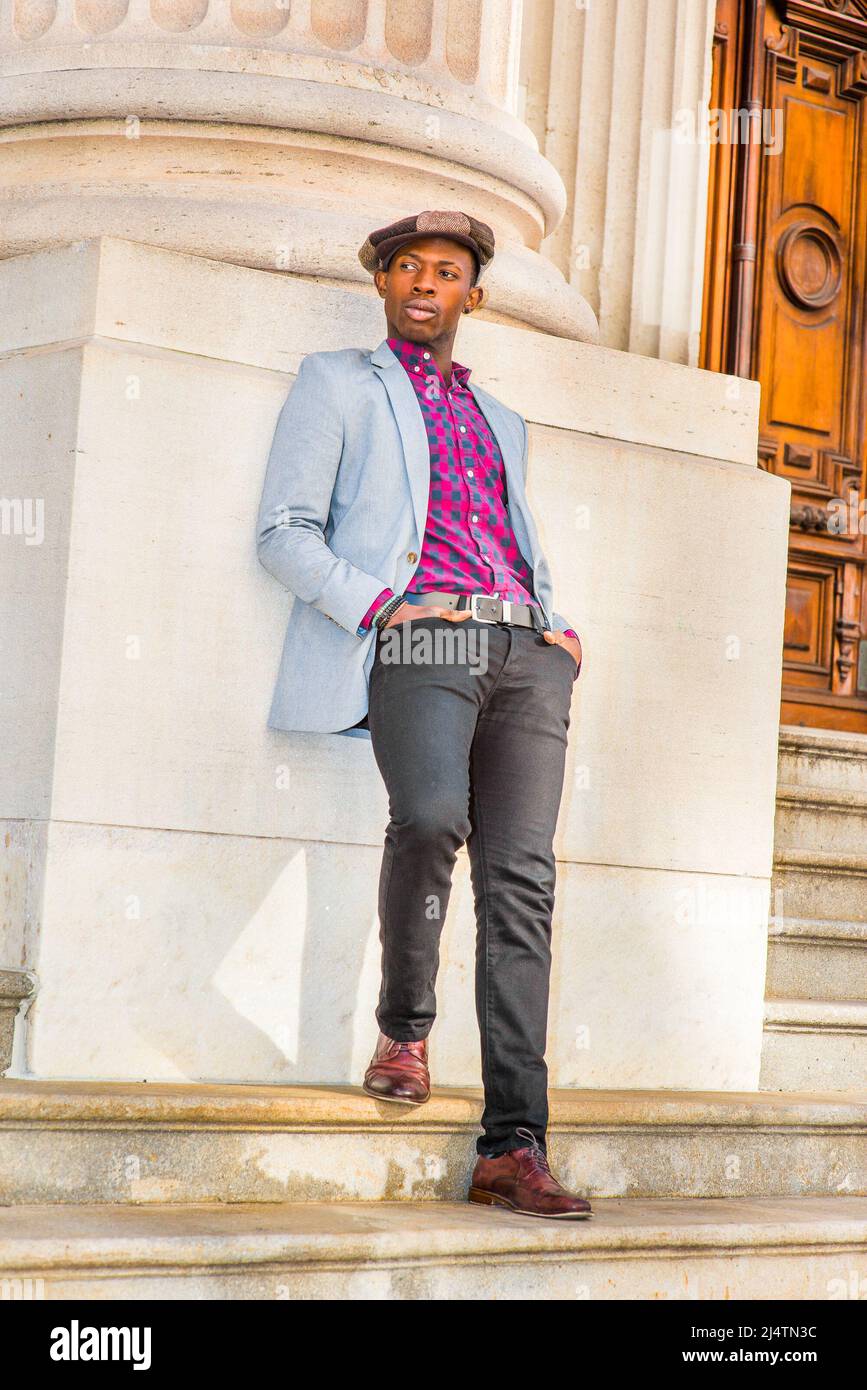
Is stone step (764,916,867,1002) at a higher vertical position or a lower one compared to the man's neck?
lower

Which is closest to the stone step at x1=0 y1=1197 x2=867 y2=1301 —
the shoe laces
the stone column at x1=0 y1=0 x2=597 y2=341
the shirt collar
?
the shoe laces

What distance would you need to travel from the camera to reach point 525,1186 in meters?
3.69

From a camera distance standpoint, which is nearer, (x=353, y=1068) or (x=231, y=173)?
(x=353, y=1068)

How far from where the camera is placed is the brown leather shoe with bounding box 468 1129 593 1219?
3.64 meters

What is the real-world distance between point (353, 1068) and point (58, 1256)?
4.04 feet

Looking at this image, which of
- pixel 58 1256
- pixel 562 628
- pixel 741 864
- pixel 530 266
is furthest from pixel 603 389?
pixel 58 1256

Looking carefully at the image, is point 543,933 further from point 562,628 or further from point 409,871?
point 562,628

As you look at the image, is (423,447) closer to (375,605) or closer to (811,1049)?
(375,605)

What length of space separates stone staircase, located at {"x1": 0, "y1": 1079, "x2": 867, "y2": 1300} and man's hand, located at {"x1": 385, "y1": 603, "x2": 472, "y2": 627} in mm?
1002

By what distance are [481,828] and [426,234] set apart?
51.5 inches

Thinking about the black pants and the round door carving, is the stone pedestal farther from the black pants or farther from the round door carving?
the round door carving

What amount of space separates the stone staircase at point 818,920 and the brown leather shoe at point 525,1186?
1.25 metres

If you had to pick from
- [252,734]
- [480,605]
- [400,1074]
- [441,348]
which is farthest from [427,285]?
[400,1074]

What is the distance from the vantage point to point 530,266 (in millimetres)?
4934
